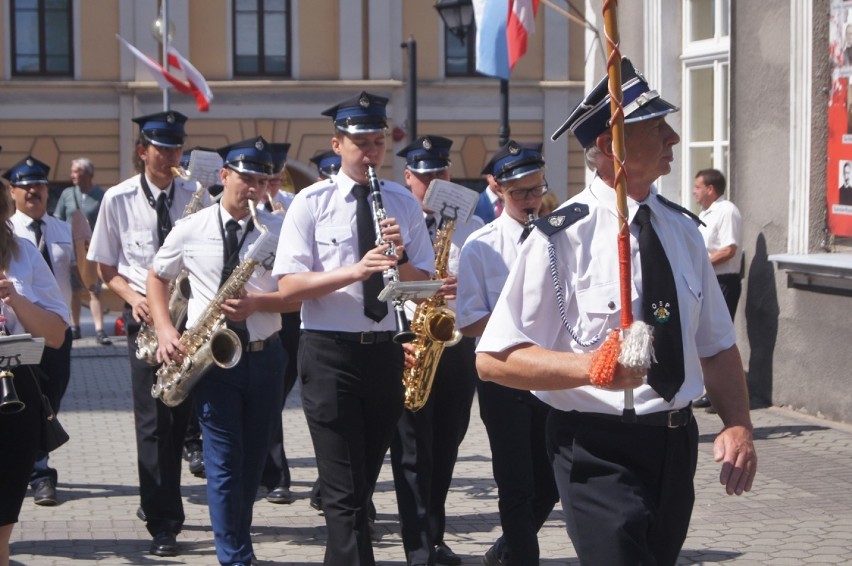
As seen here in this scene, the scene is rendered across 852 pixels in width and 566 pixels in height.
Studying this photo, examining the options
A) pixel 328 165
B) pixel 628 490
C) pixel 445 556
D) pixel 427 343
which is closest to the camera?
pixel 628 490

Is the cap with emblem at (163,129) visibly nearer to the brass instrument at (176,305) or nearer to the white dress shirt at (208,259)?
the brass instrument at (176,305)

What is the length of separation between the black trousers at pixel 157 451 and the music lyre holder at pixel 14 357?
2215mm

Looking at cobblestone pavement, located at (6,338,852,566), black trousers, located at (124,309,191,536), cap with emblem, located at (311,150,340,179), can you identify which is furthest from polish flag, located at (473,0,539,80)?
black trousers, located at (124,309,191,536)

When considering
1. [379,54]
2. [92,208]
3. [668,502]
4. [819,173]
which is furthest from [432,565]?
[379,54]

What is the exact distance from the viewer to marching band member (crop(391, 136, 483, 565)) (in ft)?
22.9

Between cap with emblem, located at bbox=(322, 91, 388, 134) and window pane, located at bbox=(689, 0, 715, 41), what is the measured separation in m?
7.82

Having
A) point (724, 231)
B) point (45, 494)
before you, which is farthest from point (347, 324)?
point (724, 231)

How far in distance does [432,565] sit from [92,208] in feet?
43.1

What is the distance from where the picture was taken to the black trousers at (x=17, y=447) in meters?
5.66

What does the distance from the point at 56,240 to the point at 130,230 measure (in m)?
1.78

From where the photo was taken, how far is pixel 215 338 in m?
6.82

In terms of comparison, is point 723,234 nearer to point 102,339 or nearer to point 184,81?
point 102,339

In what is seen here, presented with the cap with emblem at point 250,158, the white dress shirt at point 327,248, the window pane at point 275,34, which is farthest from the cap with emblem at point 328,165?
the window pane at point 275,34

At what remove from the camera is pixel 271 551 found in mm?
7547
